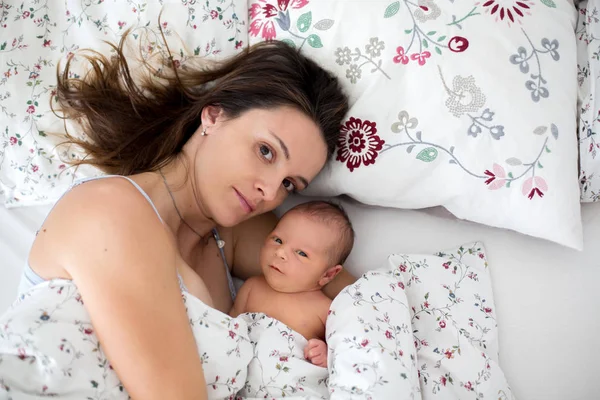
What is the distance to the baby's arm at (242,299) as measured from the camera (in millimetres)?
1398

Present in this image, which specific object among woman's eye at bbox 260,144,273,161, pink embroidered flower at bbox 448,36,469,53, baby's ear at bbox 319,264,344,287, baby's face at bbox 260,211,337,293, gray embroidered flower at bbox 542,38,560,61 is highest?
pink embroidered flower at bbox 448,36,469,53

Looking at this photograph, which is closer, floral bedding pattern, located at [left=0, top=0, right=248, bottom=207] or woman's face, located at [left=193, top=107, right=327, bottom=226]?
woman's face, located at [left=193, top=107, right=327, bottom=226]

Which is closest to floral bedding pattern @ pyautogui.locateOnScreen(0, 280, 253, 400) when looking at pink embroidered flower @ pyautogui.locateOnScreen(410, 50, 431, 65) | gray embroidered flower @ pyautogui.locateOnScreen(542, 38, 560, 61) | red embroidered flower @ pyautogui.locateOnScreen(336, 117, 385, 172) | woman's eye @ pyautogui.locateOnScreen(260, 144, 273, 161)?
woman's eye @ pyautogui.locateOnScreen(260, 144, 273, 161)

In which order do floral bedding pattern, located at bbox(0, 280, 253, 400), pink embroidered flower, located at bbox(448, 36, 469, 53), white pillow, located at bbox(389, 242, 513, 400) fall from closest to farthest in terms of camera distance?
floral bedding pattern, located at bbox(0, 280, 253, 400) < white pillow, located at bbox(389, 242, 513, 400) < pink embroidered flower, located at bbox(448, 36, 469, 53)

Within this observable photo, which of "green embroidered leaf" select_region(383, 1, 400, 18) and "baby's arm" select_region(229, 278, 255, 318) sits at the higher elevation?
"green embroidered leaf" select_region(383, 1, 400, 18)

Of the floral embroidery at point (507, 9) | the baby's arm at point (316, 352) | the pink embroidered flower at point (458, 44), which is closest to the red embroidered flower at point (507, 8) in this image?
the floral embroidery at point (507, 9)

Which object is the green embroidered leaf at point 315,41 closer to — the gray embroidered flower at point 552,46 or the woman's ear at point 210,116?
the woman's ear at point 210,116

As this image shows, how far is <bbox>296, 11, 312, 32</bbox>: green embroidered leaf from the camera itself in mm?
1406

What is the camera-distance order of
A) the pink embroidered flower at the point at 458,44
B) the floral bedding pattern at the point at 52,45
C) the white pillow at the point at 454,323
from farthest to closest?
1. the floral bedding pattern at the point at 52,45
2. the pink embroidered flower at the point at 458,44
3. the white pillow at the point at 454,323

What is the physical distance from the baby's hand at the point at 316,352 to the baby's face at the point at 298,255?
165 mm

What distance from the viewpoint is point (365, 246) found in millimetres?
1532

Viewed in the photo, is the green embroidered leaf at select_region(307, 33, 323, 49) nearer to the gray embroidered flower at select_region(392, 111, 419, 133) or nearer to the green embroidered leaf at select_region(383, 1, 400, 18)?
the green embroidered leaf at select_region(383, 1, 400, 18)

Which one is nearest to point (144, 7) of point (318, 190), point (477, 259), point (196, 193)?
point (196, 193)

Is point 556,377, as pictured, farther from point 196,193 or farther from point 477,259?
point 196,193
